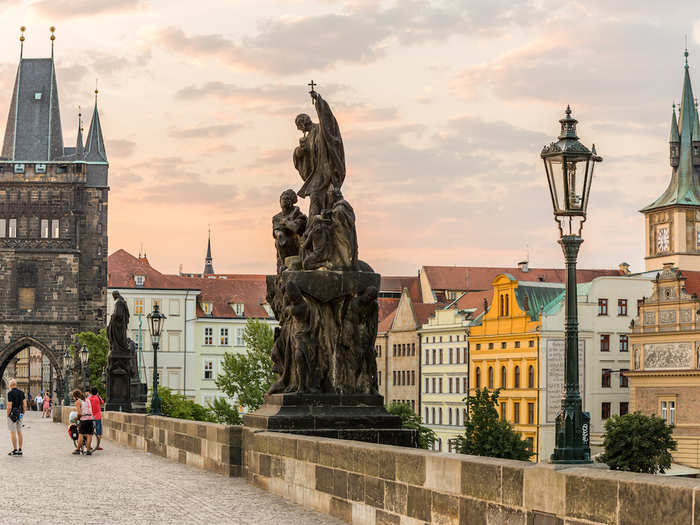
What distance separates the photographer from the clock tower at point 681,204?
475 feet

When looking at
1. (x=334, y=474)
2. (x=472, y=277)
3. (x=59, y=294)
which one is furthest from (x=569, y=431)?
(x=472, y=277)

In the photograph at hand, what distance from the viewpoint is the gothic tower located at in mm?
106438

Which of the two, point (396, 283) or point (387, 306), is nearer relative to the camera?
point (387, 306)

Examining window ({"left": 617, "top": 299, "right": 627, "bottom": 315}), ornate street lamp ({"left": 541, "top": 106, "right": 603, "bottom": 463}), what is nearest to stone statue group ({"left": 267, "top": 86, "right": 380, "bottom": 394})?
ornate street lamp ({"left": 541, "top": 106, "right": 603, "bottom": 463})

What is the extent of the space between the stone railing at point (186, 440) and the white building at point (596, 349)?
60136 mm

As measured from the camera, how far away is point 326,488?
1222 centimetres

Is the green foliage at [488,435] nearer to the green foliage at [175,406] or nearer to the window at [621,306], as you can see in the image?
the green foliage at [175,406]

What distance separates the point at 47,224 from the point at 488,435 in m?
49.2

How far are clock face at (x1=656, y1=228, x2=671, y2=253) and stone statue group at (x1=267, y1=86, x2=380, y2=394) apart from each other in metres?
138

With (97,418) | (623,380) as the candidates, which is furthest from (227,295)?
(97,418)

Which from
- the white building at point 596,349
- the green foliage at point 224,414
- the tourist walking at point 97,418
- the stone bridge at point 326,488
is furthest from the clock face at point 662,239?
the stone bridge at point 326,488

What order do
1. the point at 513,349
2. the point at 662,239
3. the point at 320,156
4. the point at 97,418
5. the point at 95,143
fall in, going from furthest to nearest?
the point at 662,239, the point at 95,143, the point at 513,349, the point at 97,418, the point at 320,156

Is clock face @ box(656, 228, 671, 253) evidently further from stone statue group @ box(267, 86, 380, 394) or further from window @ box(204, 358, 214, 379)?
stone statue group @ box(267, 86, 380, 394)

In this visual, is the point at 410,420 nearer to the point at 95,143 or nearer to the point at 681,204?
the point at 95,143
